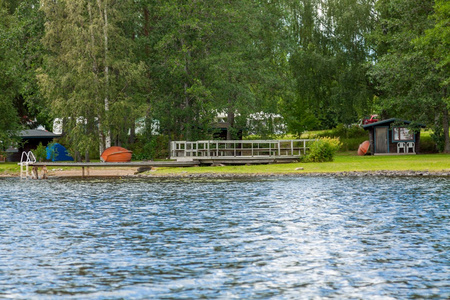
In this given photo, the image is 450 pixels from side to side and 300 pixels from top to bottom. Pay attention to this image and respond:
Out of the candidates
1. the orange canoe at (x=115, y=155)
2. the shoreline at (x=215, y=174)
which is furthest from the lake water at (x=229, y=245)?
the orange canoe at (x=115, y=155)

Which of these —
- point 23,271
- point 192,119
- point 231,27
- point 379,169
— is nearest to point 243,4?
point 231,27

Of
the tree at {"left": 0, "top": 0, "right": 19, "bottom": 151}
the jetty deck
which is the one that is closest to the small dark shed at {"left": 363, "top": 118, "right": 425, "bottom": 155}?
the jetty deck

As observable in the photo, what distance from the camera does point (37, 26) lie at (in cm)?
5462

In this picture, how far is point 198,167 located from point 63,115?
12.2 metres

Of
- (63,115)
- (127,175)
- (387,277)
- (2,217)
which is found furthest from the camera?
(63,115)

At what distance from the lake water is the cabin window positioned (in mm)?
28876

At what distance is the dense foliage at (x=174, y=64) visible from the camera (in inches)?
1998

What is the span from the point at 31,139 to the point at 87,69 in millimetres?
18451

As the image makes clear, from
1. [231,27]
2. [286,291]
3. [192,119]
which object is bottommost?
[286,291]

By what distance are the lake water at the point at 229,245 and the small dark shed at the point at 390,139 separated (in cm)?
2883

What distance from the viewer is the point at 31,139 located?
6556cm

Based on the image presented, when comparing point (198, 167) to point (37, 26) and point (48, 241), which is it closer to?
point (37, 26)

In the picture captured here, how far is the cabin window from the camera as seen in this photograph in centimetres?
6078

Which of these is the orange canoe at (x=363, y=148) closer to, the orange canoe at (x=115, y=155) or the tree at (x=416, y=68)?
the tree at (x=416, y=68)
